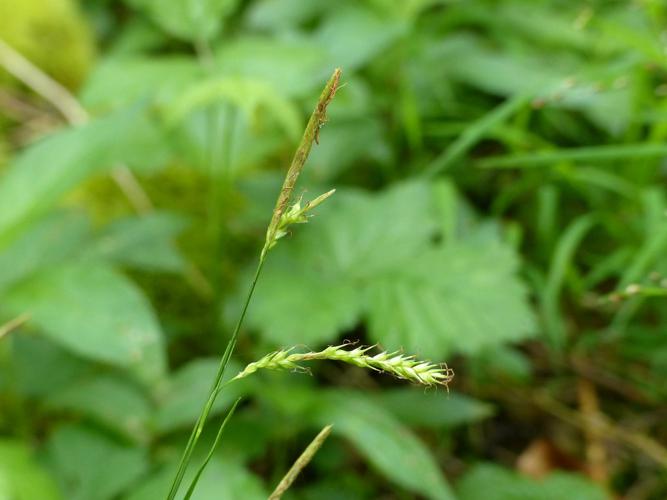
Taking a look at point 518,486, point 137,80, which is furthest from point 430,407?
point 137,80

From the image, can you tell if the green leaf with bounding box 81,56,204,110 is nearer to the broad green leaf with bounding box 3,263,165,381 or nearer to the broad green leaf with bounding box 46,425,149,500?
the broad green leaf with bounding box 3,263,165,381

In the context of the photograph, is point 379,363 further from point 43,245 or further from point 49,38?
point 49,38

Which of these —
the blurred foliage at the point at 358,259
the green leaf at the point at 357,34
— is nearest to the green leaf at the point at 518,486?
the blurred foliage at the point at 358,259

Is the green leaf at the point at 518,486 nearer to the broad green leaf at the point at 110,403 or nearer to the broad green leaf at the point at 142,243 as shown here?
the broad green leaf at the point at 110,403

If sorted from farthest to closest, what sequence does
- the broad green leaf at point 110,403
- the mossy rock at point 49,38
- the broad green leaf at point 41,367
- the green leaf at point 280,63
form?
the mossy rock at point 49,38 → the green leaf at point 280,63 → the broad green leaf at point 41,367 → the broad green leaf at point 110,403

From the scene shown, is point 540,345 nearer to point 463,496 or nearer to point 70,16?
point 463,496

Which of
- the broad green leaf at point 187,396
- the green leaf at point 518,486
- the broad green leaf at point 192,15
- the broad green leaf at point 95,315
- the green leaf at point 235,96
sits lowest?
the green leaf at point 518,486

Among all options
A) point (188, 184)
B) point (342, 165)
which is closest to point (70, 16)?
point (188, 184)
